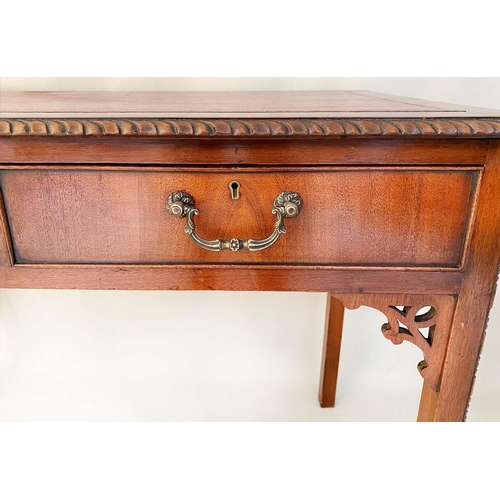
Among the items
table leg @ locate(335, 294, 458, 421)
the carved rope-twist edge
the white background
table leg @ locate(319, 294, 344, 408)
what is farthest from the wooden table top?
the white background

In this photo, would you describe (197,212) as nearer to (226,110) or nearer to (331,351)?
(226,110)

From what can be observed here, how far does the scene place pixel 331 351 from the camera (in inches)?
43.3

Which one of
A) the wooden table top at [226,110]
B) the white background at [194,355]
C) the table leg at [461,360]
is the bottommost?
the white background at [194,355]

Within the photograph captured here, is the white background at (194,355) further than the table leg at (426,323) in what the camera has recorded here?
Yes

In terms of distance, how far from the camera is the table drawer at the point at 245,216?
1.85ft

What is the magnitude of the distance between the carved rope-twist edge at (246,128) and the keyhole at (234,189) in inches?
2.8

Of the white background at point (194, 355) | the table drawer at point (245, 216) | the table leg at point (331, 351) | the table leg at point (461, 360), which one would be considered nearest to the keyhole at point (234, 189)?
the table drawer at point (245, 216)

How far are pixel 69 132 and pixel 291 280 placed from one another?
0.99 feet

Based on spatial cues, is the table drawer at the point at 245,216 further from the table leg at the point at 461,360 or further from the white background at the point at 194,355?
the white background at the point at 194,355

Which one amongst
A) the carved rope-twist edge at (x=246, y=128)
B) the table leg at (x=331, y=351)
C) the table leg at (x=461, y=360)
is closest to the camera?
the carved rope-twist edge at (x=246, y=128)

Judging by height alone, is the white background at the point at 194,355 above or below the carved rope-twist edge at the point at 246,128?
below

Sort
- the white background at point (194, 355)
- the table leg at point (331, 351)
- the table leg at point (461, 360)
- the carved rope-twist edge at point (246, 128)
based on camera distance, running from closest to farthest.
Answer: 1. the carved rope-twist edge at point (246, 128)
2. the table leg at point (461, 360)
3. the table leg at point (331, 351)
4. the white background at point (194, 355)

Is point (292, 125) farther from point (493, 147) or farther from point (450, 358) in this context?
point (450, 358)
